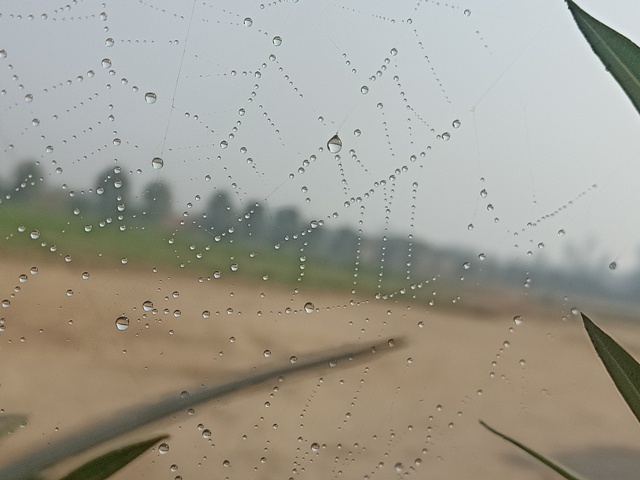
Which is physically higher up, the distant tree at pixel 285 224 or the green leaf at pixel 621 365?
the distant tree at pixel 285 224

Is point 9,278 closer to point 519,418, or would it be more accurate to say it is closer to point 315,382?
point 315,382

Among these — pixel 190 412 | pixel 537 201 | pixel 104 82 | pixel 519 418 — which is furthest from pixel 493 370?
pixel 104 82

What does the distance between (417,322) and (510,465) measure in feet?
→ 0.53

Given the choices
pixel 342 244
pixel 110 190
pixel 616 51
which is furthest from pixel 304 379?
pixel 616 51

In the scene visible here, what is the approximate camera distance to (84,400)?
462 millimetres

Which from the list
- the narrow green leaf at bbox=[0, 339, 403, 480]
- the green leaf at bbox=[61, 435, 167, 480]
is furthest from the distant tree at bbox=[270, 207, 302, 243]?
the green leaf at bbox=[61, 435, 167, 480]

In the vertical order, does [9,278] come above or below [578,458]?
above

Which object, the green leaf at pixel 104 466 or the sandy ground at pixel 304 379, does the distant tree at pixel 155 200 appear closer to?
the sandy ground at pixel 304 379

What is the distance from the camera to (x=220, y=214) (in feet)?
1.52

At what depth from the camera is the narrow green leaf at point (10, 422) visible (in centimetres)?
45

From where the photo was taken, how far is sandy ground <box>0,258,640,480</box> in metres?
0.46

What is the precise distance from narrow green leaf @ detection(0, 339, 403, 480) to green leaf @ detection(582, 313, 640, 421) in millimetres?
222

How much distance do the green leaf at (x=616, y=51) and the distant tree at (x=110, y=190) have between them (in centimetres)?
34

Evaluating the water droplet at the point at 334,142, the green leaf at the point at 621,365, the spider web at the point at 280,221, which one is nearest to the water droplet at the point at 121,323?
the spider web at the point at 280,221
